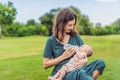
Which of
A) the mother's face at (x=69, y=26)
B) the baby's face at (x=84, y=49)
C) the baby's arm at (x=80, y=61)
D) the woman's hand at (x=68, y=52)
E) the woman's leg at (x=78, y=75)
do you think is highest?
the mother's face at (x=69, y=26)

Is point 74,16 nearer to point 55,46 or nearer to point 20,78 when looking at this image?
point 55,46

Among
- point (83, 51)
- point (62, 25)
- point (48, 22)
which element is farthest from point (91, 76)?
point (48, 22)

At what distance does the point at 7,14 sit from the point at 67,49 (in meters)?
8.16

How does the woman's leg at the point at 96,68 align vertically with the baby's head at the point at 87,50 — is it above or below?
below

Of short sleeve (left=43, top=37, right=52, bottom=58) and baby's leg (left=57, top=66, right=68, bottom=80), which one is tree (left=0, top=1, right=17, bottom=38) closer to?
short sleeve (left=43, top=37, right=52, bottom=58)

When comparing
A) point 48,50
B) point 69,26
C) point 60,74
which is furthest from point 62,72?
point 69,26

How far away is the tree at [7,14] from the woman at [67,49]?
682 cm

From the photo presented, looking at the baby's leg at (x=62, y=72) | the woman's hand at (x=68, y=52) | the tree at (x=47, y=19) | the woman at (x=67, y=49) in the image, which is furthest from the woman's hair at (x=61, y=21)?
the tree at (x=47, y=19)

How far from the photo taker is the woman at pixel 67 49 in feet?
9.61

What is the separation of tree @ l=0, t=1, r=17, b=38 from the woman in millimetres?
6824

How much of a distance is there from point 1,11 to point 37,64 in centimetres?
571

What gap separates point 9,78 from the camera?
4578 millimetres

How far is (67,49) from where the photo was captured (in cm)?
300

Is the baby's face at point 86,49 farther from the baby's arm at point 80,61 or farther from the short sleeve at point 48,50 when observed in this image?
the short sleeve at point 48,50
